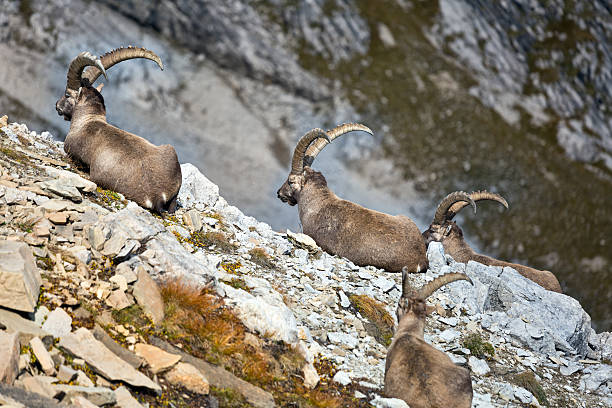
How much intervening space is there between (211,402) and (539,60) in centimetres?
11258

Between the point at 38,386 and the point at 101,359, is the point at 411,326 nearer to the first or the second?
the point at 101,359

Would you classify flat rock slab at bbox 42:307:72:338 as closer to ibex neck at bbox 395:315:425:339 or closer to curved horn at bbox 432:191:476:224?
ibex neck at bbox 395:315:425:339

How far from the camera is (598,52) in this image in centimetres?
9944

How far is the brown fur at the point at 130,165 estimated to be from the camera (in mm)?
14023

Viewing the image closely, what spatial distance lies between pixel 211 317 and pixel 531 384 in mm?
7205

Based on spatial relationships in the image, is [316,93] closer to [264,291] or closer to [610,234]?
[610,234]

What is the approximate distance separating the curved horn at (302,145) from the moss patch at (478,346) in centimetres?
784

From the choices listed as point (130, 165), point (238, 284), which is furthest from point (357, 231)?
point (130, 165)

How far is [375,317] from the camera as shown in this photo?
12.4 meters

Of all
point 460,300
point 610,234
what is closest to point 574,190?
point 610,234

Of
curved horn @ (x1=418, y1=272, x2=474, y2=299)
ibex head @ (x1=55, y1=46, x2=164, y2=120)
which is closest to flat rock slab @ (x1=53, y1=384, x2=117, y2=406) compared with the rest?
curved horn @ (x1=418, y1=272, x2=474, y2=299)

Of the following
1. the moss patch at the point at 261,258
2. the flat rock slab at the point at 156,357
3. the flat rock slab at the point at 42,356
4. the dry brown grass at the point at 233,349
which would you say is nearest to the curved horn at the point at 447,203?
the moss patch at the point at 261,258

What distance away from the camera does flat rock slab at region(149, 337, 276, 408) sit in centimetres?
785

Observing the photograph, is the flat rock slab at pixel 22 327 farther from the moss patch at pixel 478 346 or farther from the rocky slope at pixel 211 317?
the moss patch at pixel 478 346
